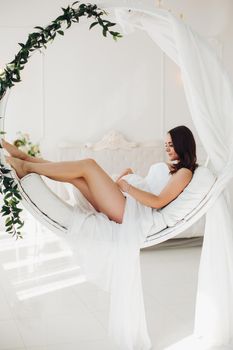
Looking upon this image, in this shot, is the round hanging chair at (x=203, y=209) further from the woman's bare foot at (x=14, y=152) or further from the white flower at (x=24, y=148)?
the white flower at (x=24, y=148)

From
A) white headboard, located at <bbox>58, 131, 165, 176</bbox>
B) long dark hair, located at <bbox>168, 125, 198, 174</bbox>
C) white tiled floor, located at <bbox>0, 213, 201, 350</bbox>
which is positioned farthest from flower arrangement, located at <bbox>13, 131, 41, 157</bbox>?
long dark hair, located at <bbox>168, 125, 198, 174</bbox>

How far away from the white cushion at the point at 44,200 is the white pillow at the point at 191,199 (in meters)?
0.57

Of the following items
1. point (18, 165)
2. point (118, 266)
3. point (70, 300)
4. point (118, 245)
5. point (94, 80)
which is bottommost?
point (70, 300)

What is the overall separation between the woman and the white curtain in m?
0.23

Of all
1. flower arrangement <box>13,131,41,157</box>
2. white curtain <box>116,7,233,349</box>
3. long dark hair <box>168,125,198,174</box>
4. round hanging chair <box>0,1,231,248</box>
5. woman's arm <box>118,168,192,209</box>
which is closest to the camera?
round hanging chair <box>0,1,231,248</box>

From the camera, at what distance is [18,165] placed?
9.36 ft

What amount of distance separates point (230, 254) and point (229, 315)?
352 mm

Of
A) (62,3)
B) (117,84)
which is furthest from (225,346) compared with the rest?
(62,3)

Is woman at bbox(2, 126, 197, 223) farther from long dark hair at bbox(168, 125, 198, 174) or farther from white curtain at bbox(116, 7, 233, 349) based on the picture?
white curtain at bbox(116, 7, 233, 349)

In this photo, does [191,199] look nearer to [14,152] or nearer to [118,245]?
[118,245]

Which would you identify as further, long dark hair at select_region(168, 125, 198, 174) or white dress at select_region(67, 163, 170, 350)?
long dark hair at select_region(168, 125, 198, 174)

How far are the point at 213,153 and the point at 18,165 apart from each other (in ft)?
3.60

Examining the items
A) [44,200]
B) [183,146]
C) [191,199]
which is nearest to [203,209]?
[191,199]

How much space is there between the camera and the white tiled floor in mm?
3035
